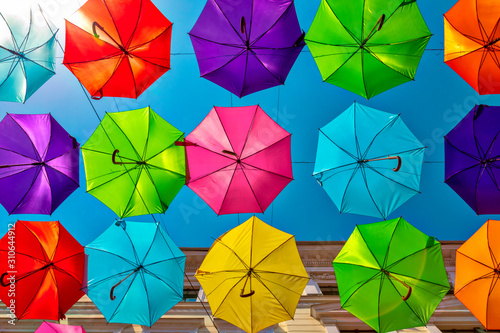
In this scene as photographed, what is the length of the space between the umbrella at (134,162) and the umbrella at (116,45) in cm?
96

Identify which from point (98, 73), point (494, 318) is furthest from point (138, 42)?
point (494, 318)

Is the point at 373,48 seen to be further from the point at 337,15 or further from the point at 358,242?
the point at 358,242

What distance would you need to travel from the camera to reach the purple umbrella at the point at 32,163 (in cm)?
814

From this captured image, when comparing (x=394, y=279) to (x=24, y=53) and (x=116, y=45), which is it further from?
(x=24, y=53)

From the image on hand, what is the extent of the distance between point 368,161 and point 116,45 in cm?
656

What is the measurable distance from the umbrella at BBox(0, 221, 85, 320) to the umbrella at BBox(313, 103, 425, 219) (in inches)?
260

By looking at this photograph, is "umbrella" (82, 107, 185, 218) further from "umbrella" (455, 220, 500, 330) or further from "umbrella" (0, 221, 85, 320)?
"umbrella" (455, 220, 500, 330)

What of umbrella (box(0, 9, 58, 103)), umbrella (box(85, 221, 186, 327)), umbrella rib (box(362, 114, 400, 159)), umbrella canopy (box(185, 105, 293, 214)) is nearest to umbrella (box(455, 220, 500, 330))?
umbrella rib (box(362, 114, 400, 159))

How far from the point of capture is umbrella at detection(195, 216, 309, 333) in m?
7.39

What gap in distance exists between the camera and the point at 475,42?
25.0 ft

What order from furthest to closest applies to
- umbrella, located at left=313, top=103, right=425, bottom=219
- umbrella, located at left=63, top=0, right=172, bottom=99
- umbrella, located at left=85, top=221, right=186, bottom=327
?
umbrella, located at left=313, top=103, right=425, bottom=219
umbrella, located at left=85, top=221, right=186, bottom=327
umbrella, located at left=63, top=0, right=172, bottom=99

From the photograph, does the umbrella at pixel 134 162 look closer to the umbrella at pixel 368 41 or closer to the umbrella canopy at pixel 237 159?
the umbrella canopy at pixel 237 159

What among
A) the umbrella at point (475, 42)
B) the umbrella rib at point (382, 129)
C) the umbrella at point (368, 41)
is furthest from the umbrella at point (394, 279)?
the umbrella at point (475, 42)

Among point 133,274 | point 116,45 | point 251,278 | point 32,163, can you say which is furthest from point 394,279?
point 32,163
